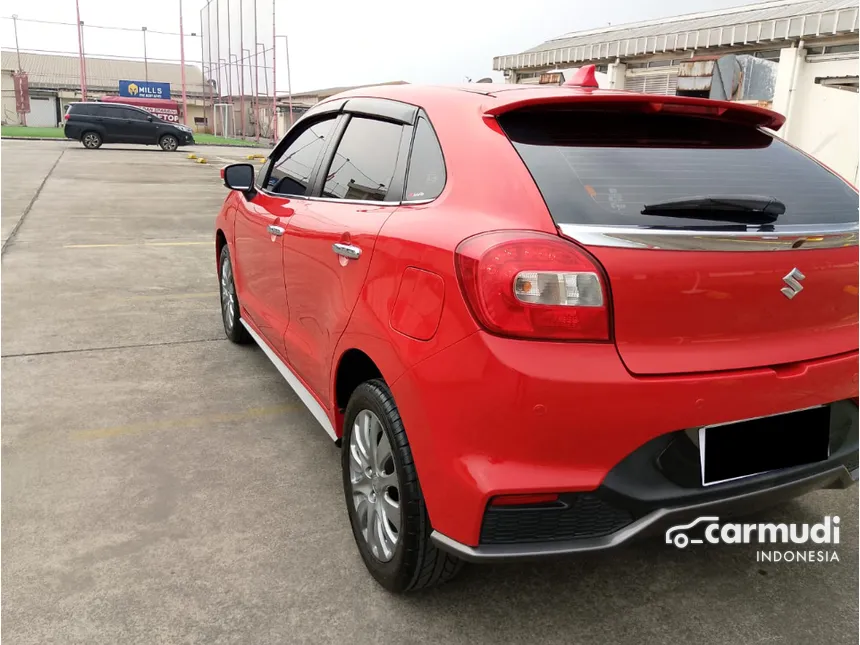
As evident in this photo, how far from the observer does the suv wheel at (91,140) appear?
86.5 feet

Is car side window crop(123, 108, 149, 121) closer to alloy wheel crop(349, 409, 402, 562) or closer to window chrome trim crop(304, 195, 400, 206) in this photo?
window chrome trim crop(304, 195, 400, 206)

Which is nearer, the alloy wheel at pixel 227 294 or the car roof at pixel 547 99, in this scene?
the car roof at pixel 547 99

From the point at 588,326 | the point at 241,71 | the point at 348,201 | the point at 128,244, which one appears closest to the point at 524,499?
the point at 588,326

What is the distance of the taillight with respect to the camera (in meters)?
1.77

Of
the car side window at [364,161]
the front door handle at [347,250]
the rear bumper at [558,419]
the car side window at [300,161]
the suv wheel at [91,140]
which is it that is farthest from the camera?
the suv wheel at [91,140]

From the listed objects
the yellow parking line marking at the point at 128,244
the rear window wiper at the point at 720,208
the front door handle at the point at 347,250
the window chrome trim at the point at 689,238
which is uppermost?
the rear window wiper at the point at 720,208

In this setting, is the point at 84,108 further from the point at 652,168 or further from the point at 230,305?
the point at 652,168

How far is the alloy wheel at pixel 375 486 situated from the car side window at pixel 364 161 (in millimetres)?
829

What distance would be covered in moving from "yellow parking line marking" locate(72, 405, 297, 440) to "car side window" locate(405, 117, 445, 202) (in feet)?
6.32

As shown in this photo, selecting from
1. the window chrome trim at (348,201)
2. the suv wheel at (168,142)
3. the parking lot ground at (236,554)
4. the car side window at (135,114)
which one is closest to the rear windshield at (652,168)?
the window chrome trim at (348,201)

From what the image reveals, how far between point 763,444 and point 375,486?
4.03 feet

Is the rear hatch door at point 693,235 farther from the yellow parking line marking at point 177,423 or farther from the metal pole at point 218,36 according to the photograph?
the metal pole at point 218,36

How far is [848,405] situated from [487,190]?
130 centimetres

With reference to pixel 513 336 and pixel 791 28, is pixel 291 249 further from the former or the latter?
pixel 791 28
